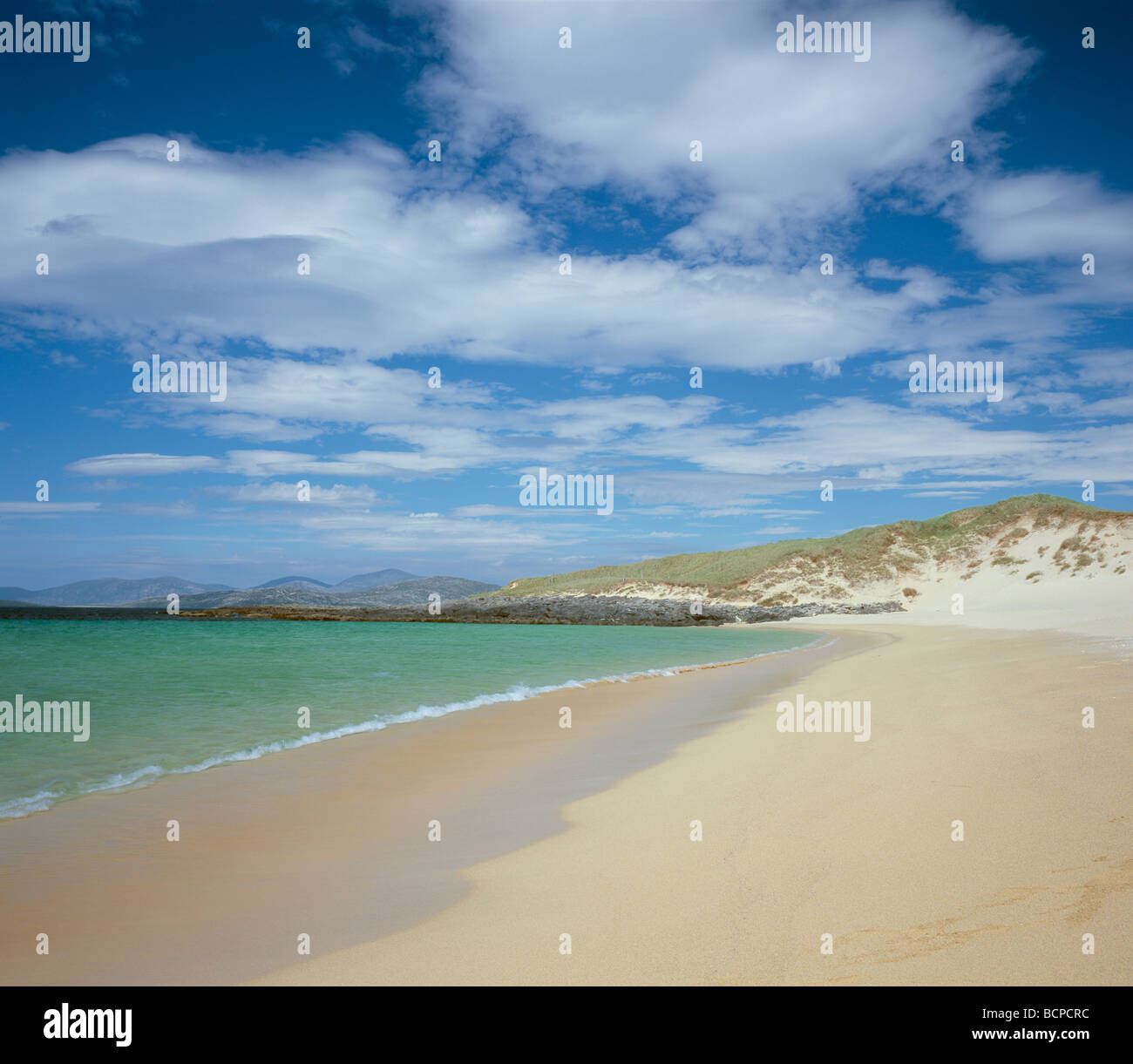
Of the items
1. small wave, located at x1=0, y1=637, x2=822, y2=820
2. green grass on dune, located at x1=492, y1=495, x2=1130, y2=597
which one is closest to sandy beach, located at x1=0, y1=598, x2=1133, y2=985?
small wave, located at x1=0, y1=637, x2=822, y2=820

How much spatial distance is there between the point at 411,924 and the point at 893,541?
328 ft

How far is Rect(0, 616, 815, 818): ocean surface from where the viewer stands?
9.77m

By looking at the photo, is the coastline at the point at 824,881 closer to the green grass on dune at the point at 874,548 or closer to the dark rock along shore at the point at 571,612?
the dark rock along shore at the point at 571,612

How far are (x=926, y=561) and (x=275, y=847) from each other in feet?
306

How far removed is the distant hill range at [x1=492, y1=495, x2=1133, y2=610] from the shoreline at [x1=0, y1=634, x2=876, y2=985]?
63.3 meters

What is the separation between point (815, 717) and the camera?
39.6 ft

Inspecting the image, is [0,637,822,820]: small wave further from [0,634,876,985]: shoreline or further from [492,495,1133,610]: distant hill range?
[492,495,1133,610]: distant hill range

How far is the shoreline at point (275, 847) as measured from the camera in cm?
449

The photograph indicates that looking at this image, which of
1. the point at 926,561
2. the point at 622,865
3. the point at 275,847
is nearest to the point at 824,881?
the point at 622,865

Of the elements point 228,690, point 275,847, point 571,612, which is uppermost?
point 275,847

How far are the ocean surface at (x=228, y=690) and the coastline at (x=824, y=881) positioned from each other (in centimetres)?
594

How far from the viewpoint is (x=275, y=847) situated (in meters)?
6.39

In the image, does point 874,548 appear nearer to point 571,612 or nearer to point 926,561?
point 926,561
